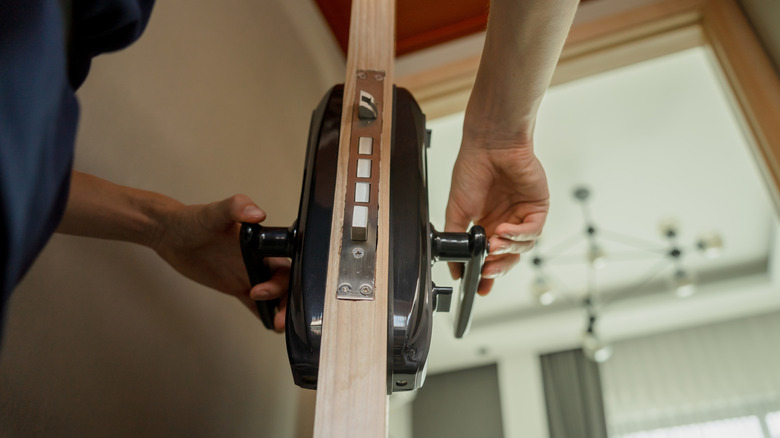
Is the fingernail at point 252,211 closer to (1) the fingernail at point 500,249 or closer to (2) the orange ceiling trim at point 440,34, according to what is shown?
(1) the fingernail at point 500,249

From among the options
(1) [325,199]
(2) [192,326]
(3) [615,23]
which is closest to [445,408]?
(3) [615,23]

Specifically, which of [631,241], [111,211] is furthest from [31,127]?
[631,241]

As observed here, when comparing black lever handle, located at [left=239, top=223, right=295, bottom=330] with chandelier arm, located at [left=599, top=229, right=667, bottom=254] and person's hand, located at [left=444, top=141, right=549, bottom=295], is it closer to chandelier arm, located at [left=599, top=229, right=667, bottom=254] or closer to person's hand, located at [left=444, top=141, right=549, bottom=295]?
person's hand, located at [left=444, top=141, right=549, bottom=295]

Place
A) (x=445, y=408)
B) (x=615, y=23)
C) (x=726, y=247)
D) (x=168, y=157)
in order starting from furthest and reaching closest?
(x=445, y=408)
(x=726, y=247)
(x=615, y=23)
(x=168, y=157)

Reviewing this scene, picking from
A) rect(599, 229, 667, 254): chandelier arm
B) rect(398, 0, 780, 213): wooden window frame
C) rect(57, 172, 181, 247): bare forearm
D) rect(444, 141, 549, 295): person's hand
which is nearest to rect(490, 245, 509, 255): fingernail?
rect(444, 141, 549, 295): person's hand

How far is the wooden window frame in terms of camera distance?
3.56 feet

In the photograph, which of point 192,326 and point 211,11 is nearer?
point 192,326

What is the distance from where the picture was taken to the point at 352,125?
1.50 feet

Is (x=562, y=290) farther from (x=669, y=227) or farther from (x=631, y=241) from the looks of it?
(x=669, y=227)

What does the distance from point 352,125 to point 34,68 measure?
0.25 metres

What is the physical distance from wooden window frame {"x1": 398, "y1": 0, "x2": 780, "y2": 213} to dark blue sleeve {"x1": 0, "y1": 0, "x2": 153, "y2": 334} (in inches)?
45.3

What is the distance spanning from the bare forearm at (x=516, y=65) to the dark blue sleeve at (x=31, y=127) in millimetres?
379

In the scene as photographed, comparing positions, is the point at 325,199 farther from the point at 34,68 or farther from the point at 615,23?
the point at 615,23

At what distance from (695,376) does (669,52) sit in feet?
11.9
